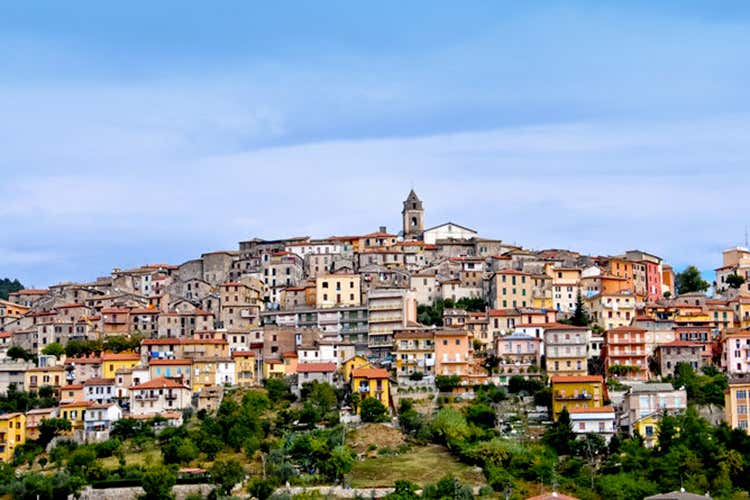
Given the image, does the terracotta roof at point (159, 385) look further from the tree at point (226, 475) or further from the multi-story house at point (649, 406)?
the multi-story house at point (649, 406)

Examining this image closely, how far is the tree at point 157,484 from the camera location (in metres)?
59.8

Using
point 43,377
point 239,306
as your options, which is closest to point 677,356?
point 239,306

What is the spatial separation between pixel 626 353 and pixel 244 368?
18705mm

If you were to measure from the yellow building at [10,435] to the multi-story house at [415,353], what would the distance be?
17777 millimetres

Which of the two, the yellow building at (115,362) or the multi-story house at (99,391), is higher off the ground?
the yellow building at (115,362)

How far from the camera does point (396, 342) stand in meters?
74.4

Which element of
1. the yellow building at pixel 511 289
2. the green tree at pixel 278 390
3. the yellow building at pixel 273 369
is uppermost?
the yellow building at pixel 511 289

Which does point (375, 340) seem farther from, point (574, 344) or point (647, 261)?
point (647, 261)

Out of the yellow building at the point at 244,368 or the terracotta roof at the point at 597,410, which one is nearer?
the terracotta roof at the point at 597,410

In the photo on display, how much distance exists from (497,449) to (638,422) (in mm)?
6697

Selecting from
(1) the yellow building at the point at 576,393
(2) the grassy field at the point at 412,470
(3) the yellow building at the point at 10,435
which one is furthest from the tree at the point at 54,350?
(1) the yellow building at the point at 576,393

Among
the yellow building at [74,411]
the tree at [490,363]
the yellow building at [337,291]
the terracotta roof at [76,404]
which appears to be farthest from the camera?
the yellow building at [337,291]

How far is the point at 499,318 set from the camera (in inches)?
3059

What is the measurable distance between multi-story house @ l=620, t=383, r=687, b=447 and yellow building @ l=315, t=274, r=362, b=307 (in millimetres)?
20845
